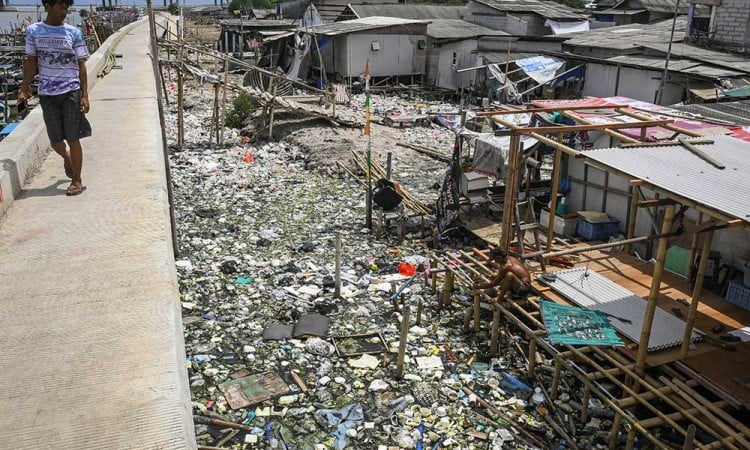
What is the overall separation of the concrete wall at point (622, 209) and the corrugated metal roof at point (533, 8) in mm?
22633

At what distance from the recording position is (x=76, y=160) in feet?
18.1

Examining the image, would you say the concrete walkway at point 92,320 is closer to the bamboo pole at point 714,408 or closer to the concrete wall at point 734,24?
the bamboo pole at point 714,408

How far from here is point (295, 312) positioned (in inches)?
282

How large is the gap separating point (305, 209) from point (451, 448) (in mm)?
6604

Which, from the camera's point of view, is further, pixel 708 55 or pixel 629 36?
pixel 629 36

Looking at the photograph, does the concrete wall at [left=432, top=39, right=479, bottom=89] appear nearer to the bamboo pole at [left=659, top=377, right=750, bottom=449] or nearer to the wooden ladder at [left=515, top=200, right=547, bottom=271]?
the wooden ladder at [left=515, top=200, right=547, bottom=271]

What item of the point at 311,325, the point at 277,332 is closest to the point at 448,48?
the point at 311,325

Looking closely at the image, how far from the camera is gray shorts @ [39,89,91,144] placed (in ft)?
17.2

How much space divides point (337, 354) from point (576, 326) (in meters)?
2.56

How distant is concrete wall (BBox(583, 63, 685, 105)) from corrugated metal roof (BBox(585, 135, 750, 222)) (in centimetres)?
1168

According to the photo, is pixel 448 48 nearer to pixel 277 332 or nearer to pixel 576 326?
pixel 277 332

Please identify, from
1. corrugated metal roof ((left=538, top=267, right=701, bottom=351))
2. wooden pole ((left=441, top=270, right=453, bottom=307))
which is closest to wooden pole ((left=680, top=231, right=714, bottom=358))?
corrugated metal roof ((left=538, top=267, right=701, bottom=351))

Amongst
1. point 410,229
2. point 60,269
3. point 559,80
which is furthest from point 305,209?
point 559,80

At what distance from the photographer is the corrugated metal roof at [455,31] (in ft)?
84.0
